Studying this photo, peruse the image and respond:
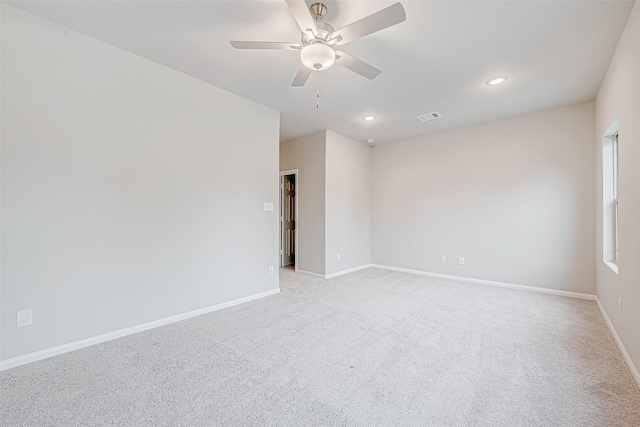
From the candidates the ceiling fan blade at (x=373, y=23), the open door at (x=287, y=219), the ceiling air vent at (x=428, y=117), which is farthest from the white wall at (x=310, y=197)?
the ceiling fan blade at (x=373, y=23)

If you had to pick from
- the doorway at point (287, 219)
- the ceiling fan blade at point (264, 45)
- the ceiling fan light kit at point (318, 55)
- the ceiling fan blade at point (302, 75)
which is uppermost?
the ceiling fan blade at point (264, 45)

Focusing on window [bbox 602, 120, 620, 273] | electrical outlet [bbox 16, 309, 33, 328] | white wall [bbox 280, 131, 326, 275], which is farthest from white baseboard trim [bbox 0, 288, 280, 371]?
window [bbox 602, 120, 620, 273]

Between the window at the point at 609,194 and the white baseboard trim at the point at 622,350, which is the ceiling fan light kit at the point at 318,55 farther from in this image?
the window at the point at 609,194

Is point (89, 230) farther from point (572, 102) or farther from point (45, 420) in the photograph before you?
point (572, 102)

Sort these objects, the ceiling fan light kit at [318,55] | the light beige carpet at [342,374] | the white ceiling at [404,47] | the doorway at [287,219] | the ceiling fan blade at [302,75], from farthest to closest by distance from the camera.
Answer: the doorway at [287,219] → the ceiling fan blade at [302,75] → the white ceiling at [404,47] → the ceiling fan light kit at [318,55] → the light beige carpet at [342,374]

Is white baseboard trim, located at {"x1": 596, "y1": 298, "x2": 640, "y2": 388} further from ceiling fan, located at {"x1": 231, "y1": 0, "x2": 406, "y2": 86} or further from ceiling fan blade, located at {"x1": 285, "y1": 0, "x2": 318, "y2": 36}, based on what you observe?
ceiling fan blade, located at {"x1": 285, "y1": 0, "x2": 318, "y2": 36}

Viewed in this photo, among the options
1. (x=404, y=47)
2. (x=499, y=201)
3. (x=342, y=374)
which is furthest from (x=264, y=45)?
(x=499, y=201)

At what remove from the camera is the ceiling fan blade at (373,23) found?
1569 mm

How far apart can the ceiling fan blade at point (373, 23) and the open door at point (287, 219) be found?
4.21 meters

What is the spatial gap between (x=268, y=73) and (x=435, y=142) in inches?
132

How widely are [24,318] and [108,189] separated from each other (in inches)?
44.4

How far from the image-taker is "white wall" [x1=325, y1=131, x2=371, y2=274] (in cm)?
489

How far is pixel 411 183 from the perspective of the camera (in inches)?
207

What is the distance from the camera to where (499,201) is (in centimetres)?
429
